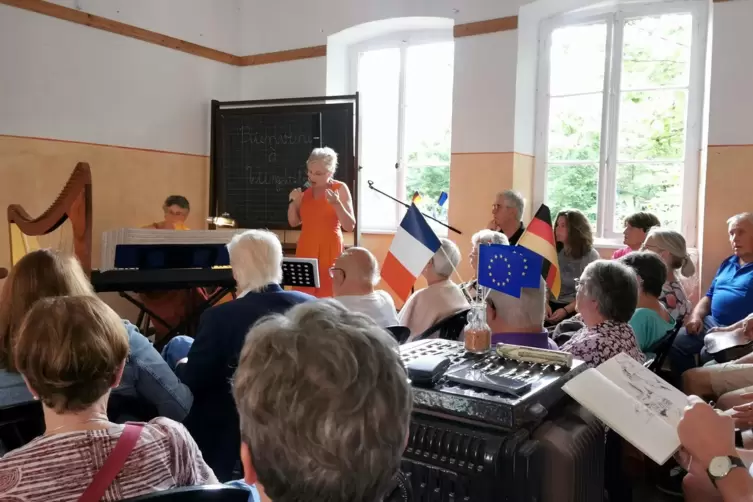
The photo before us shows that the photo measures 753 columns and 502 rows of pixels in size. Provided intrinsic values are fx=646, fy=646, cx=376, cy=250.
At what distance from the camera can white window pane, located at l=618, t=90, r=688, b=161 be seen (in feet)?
15.3

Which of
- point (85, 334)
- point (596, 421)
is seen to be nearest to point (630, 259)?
point (596, 421)

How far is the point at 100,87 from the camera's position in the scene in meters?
5.04

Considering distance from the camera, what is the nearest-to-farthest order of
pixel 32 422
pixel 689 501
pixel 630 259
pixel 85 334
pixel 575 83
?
pixel 85 334 < pixel 32 422 < pixel 689 501 < pixel 630 259 < pixel 575 83

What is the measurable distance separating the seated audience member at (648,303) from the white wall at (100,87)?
160 inches

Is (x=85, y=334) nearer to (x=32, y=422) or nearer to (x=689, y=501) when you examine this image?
(x=32, y=422)

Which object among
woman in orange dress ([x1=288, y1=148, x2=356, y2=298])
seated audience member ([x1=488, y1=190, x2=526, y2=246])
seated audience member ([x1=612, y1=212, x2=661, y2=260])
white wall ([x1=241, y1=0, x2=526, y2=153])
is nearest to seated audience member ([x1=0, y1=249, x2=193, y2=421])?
woman in orange dress ([x1=288, y1=148, x2=356, y2=298])

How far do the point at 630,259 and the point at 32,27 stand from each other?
4.30m

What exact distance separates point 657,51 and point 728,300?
2028 mm

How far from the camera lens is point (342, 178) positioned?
5.30 metres

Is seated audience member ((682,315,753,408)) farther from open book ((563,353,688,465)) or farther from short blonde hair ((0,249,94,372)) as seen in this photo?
short blonde hair ((0,249,94,372))

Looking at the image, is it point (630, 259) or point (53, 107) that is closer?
point (630, 259)

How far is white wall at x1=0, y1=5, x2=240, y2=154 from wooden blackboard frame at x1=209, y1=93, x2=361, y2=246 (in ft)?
0.57

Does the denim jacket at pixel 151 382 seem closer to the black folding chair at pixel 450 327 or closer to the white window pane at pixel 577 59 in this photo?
the black folding chair at pixel 450 327

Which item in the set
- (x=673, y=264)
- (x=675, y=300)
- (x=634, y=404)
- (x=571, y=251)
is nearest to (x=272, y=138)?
(x=571, y=251)
